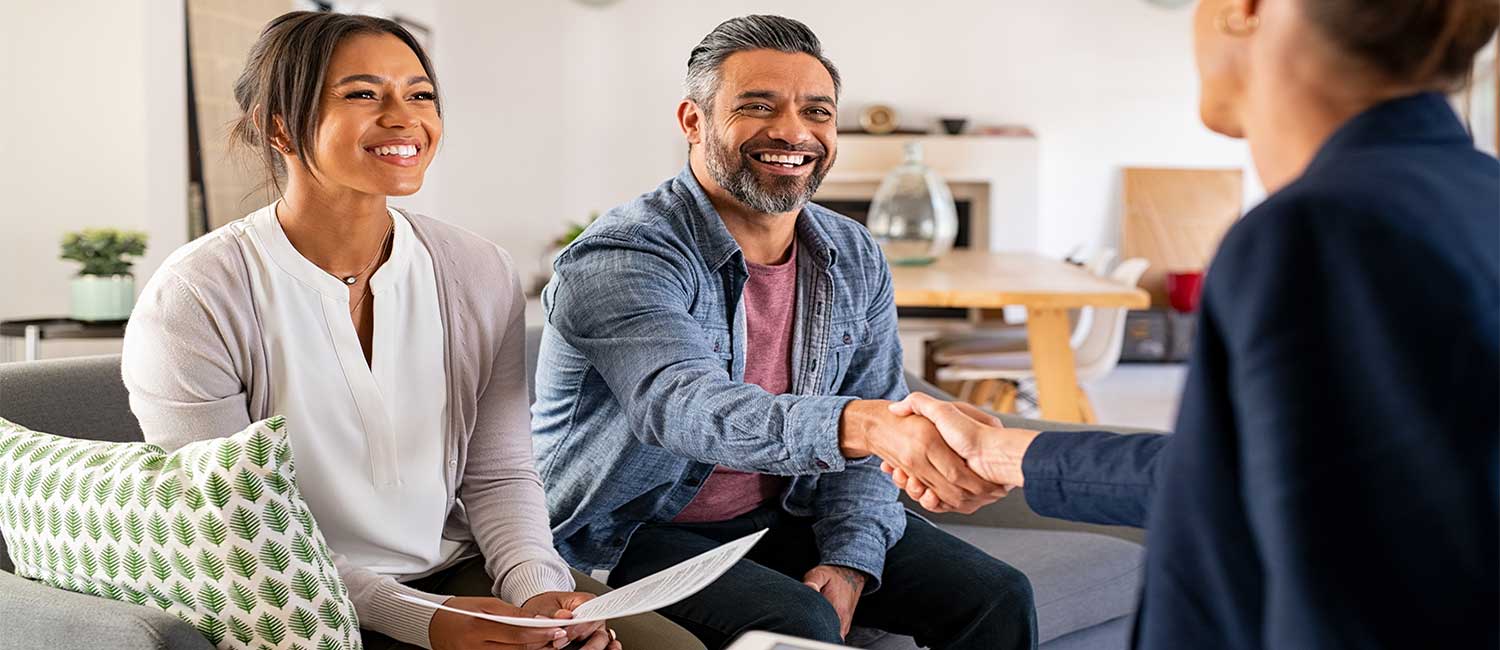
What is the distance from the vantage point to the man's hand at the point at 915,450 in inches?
59.7

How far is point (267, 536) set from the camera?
4.30 feet

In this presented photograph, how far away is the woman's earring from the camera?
34.6 inches

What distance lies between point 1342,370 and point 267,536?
99cm

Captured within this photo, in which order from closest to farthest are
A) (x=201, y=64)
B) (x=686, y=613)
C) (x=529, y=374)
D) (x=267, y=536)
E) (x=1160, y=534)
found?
(x=1160, y=534)
(x=267, y=536)
(x=686, y=613)
(x=529, y=374)
(x=201, y=64)

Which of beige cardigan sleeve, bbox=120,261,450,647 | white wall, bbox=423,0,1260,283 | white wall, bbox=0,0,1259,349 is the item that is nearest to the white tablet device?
beige cardigan sleeve, bbox=120,261,450,647

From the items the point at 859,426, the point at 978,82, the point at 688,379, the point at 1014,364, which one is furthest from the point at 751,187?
the point at 978,82

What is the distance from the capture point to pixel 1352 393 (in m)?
0.70

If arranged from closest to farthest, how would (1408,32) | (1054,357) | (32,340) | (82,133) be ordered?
(1408,32), (32,340), (1054,357), (82,133)

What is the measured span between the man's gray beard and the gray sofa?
548mm

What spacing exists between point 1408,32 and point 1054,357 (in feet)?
10.4

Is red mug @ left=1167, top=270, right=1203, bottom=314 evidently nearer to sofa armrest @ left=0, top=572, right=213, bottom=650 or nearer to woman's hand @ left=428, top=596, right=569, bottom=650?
woman's hand @ left=428, top=596, right=569, bottom=650

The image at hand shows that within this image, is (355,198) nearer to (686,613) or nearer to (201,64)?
(686,613)

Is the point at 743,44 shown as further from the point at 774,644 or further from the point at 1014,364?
the point at 1014,364

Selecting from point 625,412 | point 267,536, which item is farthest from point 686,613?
point 267,536
